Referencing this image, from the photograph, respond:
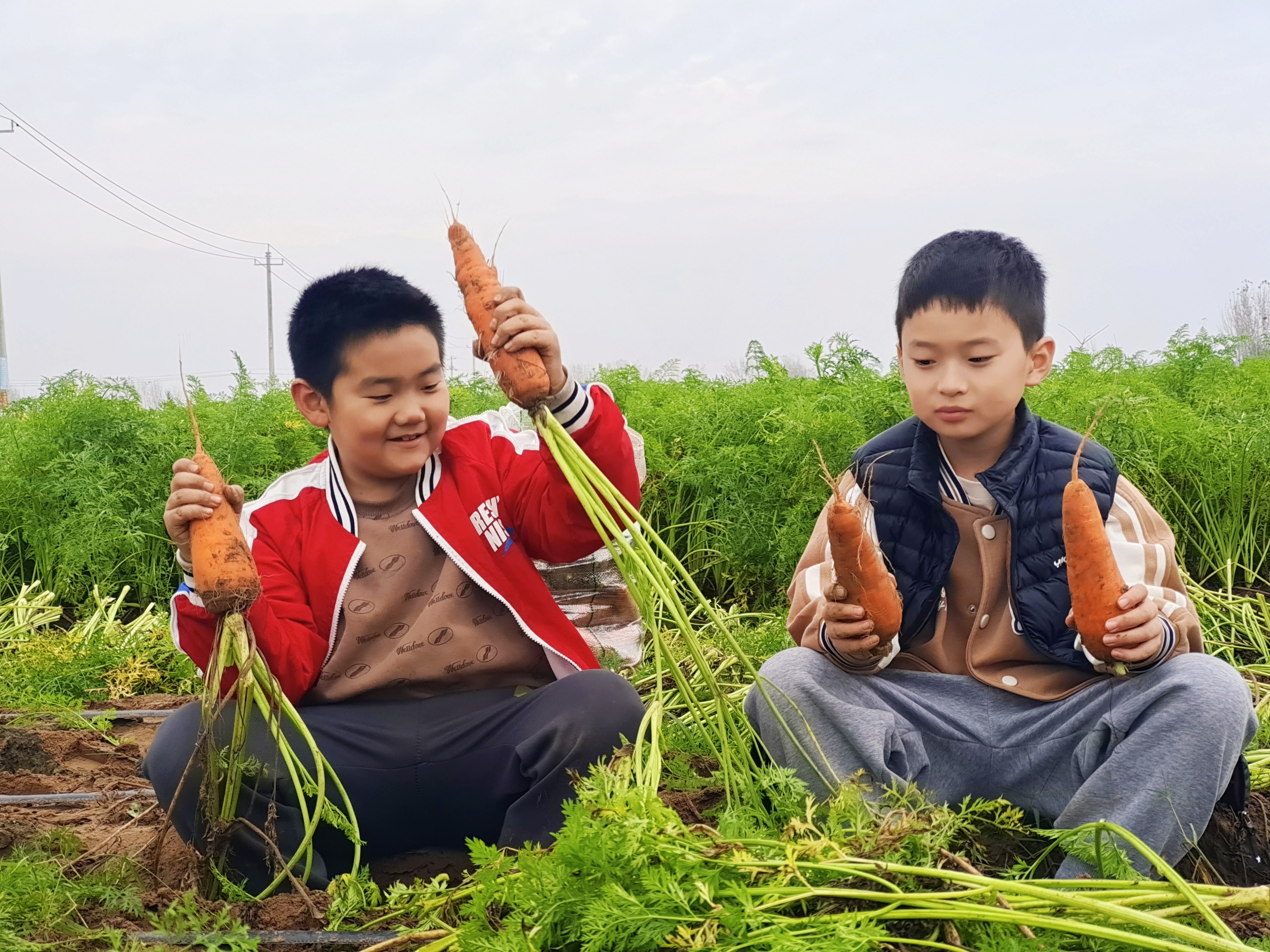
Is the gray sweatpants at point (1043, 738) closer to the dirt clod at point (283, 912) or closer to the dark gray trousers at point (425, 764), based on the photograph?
the dark gray trousers at point (425, 764)

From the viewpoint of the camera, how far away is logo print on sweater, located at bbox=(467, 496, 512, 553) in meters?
2.46

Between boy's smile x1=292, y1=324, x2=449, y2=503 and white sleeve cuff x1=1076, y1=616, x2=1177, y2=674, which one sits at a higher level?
boy's smile x1=292, y1=324, x2=449, y2=503

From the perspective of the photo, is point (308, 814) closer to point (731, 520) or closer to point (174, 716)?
point (174, 716)

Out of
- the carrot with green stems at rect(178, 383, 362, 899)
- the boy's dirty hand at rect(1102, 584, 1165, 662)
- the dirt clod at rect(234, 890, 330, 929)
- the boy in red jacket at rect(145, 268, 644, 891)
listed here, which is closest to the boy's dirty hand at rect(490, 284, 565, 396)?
the boy in red jacket at rect(145, 268, 644, 891)

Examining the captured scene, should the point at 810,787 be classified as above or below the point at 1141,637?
below

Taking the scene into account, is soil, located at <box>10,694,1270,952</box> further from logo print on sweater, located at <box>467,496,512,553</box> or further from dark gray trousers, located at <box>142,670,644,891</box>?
logo print on sweater, located at <box>467,496,512,553</box>

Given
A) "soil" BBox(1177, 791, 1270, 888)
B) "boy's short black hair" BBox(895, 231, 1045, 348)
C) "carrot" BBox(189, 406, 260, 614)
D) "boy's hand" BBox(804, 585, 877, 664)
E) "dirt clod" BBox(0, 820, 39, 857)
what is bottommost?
"soil" BBox(1177, 791, 1270, 888)

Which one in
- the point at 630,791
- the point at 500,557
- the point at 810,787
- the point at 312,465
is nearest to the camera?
the point at 630,791

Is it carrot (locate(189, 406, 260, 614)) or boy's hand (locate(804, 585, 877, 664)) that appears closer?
carrot (locate(189, 406, 260, 614))

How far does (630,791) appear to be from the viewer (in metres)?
1.62

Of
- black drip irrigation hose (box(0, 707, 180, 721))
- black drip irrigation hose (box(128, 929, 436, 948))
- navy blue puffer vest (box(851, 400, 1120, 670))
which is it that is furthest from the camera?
black drip irrigation hose (box(0, 707, 180, 721))

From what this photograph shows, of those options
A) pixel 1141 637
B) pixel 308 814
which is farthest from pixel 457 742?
pixel 1141 637

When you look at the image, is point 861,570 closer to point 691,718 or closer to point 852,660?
point 852,660

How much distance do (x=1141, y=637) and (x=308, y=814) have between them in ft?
5.49
